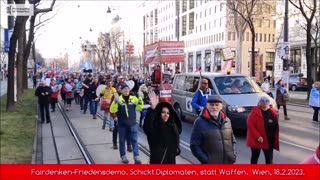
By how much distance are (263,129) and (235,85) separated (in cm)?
597

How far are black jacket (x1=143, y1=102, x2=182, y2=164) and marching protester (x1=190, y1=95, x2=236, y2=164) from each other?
906 millimetres

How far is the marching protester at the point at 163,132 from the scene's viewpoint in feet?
19.8

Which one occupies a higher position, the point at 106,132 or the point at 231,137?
the point at 231,137

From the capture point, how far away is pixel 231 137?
531 cm

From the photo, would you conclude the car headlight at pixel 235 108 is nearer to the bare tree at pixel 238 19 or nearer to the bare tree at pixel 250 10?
the bare tree at pixel 250 10

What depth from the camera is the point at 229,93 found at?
42.6 feet

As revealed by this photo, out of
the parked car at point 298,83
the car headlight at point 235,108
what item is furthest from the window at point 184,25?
the car headlight at point 235,108

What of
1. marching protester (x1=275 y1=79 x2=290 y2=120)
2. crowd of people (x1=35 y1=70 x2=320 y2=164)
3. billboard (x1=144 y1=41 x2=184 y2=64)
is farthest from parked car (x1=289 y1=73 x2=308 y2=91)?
crowd of people (x1=35 y1=70 x2=320 y2=164)

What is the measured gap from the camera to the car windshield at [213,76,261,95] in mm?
13111

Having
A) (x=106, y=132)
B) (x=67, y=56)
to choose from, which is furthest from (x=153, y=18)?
(x=106, y=132)

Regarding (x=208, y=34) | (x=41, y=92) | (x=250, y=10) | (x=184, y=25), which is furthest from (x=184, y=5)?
(x=41, y=92)

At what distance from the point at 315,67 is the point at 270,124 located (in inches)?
1865
